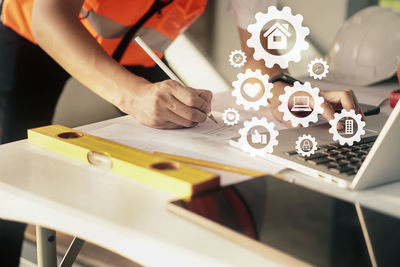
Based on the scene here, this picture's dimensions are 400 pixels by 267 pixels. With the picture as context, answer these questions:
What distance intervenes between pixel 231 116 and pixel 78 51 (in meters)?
0.31

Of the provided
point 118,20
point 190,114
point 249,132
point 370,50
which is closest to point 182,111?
point 190,114

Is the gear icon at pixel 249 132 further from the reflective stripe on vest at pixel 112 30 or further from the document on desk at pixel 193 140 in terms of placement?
the reflective stripe on vest at pixel 112 30

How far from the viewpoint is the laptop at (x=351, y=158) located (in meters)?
0.59

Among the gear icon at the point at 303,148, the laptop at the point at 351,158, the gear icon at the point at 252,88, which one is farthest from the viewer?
the gear icon at the point at 252,88

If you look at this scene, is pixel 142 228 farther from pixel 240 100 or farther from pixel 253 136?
pixel 240 100

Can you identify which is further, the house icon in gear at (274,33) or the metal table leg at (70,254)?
the house icon in gear at (274,33)

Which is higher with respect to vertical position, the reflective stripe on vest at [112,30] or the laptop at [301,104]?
the reflective stripe on vest at [112,30]

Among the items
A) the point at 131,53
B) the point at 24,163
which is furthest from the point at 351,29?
the point at 24,163

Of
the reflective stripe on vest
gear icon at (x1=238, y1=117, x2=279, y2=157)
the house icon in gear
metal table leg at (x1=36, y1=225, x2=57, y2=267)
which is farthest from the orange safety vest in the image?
metal table leg at (x1=36, y1=225, x2=57, y2=267)

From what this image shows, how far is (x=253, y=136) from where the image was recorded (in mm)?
808

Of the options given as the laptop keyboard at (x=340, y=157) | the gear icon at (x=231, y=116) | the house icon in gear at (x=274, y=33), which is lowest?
the gear icon at (x=231, y=116)

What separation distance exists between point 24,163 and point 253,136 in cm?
35

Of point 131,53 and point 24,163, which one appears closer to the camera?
point 24,163

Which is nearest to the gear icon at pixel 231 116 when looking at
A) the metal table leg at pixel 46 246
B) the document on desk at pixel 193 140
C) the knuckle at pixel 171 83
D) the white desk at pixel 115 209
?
the document on desk at pixel 193 140
